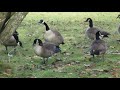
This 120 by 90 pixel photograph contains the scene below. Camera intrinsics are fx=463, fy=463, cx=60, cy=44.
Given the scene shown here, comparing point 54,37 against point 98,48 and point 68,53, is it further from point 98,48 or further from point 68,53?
point 98,48

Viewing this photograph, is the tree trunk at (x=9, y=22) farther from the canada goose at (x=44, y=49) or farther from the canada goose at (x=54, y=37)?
the canada goose at (x=54, y=37)

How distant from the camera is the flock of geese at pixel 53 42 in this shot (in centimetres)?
1303

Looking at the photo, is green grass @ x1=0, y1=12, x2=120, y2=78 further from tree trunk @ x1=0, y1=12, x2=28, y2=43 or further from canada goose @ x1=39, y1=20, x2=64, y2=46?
tree trunk @ x1=0, y1=12, x2=28, y2=43

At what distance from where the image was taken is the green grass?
12.7 metres

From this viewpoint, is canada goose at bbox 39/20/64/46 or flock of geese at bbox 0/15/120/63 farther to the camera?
canada goose at bbox 39/20/64/46

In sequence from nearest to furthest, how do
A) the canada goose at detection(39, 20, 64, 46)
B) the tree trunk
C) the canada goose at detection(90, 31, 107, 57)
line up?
the tree trunk < the canada goose at detection(90, 31, 107, 57) < the canada goose at detection(39, 20, 64, 46)

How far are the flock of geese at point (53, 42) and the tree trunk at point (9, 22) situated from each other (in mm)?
1872

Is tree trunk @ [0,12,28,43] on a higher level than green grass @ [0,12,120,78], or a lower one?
higher

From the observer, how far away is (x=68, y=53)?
14.2 m

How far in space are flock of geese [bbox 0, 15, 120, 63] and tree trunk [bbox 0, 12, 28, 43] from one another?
1.87 metres

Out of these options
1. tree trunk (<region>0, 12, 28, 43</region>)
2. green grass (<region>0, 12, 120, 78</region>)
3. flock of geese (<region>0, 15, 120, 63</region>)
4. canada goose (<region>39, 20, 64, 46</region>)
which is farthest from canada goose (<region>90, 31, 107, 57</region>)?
tree trunk (<region>0, 12, 28, 43</region>)

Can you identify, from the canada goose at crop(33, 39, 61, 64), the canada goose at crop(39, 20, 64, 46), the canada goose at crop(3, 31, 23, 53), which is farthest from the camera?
the canada goose at crop(39, 20, 64, 46)

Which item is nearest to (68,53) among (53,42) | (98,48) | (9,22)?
(53,42)
